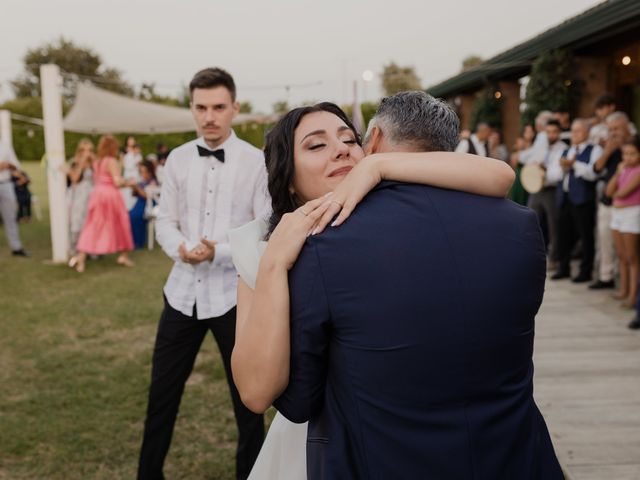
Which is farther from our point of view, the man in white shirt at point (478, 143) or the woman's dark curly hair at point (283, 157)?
the man in white shirt at point (478, 143)

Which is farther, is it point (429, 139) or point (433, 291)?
point (429, 139)

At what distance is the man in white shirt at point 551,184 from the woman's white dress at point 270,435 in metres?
7.12

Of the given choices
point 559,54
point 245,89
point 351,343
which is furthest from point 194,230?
point 245,89

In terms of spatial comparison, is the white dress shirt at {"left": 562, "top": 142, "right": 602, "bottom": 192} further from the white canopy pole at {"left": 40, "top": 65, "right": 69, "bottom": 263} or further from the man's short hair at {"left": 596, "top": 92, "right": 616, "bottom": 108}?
the white canopy pole at {"left": 40, "top": 65, "right": 69, "bottom": 263}

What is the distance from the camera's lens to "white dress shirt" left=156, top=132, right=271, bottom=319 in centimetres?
317

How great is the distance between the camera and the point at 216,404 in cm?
463

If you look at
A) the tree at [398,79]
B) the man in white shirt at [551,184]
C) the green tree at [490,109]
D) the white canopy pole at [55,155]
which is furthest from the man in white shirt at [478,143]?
the tree at [398,79]

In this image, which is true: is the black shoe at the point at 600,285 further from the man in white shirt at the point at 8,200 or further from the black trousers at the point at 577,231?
the man in white shirt at the point at 8,200

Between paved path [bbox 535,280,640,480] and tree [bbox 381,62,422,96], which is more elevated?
tree [bbox 381,62,422,96]

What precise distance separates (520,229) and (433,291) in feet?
0.86

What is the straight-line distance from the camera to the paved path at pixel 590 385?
3225mm

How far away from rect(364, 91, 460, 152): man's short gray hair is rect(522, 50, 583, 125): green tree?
35.6ft

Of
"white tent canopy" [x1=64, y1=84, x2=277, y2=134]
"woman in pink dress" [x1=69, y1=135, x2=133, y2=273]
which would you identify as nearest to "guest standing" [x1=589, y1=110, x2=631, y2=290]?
"woman in pink dress" [x1=69, y1=135, x2=133, y2=273]

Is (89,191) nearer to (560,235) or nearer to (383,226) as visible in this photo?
(560,235)
